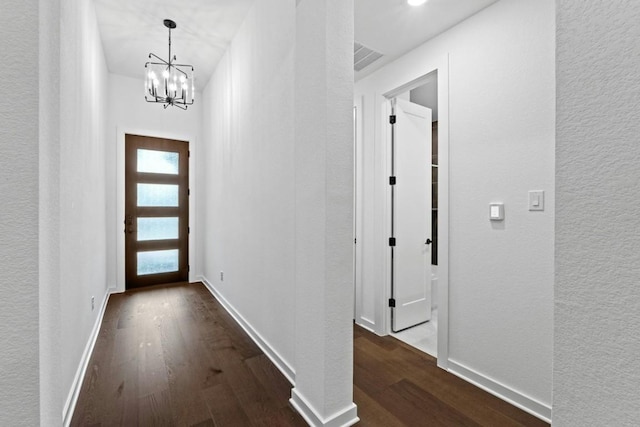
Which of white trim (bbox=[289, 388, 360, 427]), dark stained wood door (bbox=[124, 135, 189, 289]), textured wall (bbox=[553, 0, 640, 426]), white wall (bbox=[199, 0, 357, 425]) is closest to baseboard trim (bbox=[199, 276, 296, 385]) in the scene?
white wall (bbox=[199, 0, 357, 425])

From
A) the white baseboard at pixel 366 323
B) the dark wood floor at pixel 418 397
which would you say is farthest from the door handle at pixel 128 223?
the dark wood floor at pixel 418 397

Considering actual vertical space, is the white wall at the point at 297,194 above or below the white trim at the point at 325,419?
above

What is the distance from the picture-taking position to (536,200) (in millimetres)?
1764

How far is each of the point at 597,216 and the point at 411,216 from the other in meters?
2.41

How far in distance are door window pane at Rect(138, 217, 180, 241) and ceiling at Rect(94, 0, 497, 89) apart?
2.24m

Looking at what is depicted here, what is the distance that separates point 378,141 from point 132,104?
3852mm

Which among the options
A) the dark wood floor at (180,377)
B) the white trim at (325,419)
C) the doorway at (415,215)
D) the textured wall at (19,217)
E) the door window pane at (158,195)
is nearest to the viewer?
the textured wall at (19,217)

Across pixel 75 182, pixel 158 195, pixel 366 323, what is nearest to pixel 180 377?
pixel 75 182

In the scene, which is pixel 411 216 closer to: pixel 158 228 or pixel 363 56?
pixel 363 56

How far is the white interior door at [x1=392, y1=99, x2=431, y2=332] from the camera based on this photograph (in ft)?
9.52

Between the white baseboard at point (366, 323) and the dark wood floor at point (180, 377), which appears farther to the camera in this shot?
the white baseboard at point (366, 323)

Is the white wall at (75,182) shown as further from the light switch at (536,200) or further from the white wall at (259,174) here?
the light switch at (536,200)

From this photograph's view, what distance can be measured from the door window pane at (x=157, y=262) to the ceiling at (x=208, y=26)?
277 centimetres

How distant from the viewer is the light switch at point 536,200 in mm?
1742
